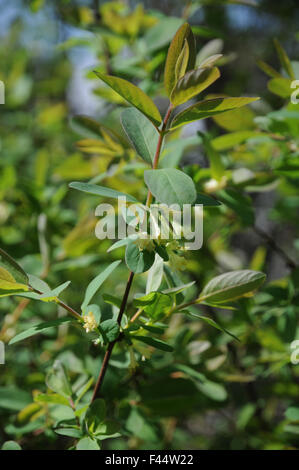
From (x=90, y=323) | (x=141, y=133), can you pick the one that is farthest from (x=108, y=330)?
(x=141, y=133)

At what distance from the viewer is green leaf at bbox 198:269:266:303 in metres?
0.54

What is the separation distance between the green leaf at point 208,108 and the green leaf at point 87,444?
1.39 feet

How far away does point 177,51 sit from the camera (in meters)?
0.52

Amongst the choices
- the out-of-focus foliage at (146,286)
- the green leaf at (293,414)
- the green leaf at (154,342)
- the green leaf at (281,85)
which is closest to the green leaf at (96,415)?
the out-of-focus foliage at (146,286)

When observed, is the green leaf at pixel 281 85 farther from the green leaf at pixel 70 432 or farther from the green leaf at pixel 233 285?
the green leaf at pixel 70 432

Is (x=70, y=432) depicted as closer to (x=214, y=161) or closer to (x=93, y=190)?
(x=93, y=190)

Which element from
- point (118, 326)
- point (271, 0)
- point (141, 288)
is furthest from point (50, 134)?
point (271, 0)

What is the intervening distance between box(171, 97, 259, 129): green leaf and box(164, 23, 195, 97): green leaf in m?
0.05

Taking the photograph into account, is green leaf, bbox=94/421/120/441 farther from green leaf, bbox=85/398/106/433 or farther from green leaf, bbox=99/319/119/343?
green leaf, bbox=99/319/119/343

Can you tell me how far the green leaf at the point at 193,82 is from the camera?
19.4 inches

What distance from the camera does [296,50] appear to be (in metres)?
2.17

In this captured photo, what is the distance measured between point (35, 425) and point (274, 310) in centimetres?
50

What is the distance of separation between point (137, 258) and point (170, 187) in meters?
0.09

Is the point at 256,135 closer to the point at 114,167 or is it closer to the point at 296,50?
the point at 114,167
